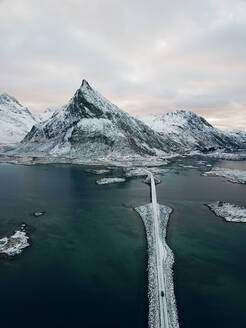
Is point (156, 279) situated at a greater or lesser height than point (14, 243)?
lesser

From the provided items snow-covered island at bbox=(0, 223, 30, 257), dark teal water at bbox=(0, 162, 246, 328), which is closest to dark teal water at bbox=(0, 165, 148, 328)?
dark teal water at bbox=(0, 162, 246, 328)

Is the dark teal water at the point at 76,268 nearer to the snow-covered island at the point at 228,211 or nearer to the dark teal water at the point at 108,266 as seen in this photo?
the dark teal water at the point at 108,266

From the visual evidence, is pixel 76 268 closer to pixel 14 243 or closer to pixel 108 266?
pixel 108 266

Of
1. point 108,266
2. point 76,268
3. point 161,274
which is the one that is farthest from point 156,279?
point 76,268

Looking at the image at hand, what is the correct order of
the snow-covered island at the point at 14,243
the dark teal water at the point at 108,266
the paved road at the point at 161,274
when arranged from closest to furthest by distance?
the paved road at the point at 161,274
the dark teal water at the point at 108,266
the snow-covered island at the point at 14,243

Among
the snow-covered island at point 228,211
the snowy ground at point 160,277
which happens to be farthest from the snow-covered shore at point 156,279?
the snow-covered island at point 228,211

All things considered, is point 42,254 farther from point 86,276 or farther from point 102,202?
point 102,202
